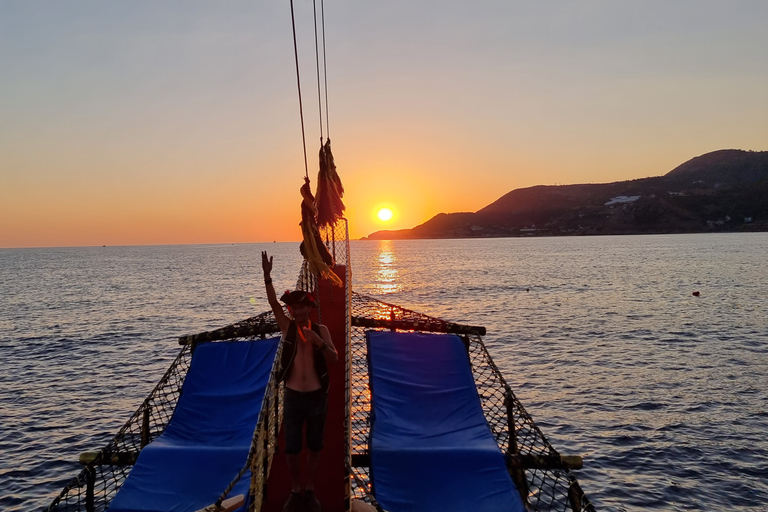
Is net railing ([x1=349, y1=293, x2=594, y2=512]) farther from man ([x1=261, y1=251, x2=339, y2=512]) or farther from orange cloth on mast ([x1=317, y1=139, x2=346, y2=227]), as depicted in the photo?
orange cloth on mast ([x1=317, y1=139, x2=346, y2=227])

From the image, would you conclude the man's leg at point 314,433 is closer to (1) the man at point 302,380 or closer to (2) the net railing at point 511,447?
(1) the man at point 302,380

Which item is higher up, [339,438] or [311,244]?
[311,244]

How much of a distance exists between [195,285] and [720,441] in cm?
6874

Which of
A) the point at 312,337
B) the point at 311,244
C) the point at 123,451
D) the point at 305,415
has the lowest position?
the point at 123,451

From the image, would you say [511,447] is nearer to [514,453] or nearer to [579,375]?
Result: [514,453]

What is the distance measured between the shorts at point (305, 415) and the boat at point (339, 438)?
0.91ft

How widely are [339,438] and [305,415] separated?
143 cm

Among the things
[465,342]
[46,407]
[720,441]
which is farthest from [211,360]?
[720,441]

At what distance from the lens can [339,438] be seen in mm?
7773

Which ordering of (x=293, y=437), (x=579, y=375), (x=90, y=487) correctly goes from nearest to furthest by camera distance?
1. (x=293, y=437)
2. (x=90, y=487)
3. (x=579, y=375)

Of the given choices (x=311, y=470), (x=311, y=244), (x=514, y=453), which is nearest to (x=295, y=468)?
(x=311, y=470)

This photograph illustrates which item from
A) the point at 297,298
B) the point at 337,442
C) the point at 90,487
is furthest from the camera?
the point at 90,487

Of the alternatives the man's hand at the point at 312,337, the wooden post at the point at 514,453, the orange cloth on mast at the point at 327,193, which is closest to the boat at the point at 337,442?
the wooden post at the point at 514,453

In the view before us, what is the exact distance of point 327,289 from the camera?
500 inches
